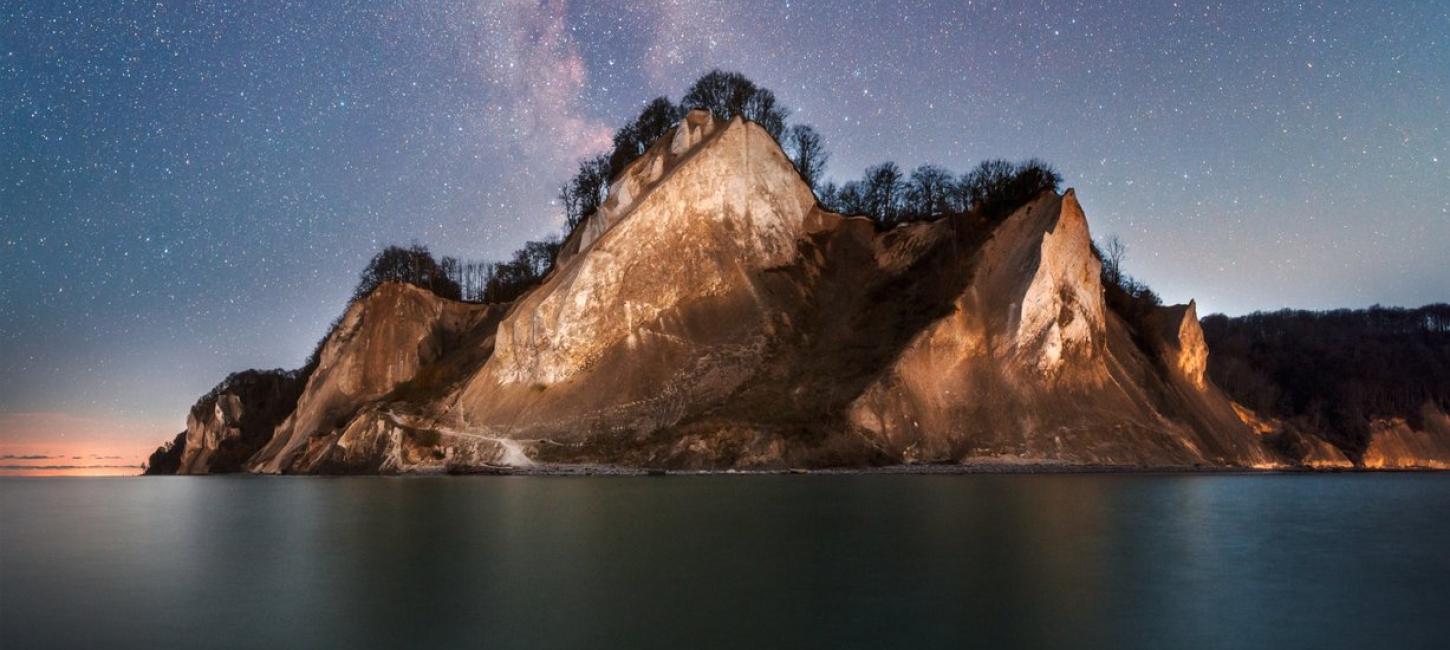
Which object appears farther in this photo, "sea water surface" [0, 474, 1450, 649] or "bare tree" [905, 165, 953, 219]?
"bare tree" [905, 165, 953, 219]

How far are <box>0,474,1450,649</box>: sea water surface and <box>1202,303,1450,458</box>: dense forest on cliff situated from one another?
6038 cm

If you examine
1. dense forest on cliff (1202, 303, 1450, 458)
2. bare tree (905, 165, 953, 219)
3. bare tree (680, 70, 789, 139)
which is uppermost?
bare tree (680, 70, 789, 139)

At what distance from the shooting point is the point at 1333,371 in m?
85.8

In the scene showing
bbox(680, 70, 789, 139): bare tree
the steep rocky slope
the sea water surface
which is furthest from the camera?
bbox(680, 70, 789, 139): bare tree

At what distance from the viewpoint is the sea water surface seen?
363 inches

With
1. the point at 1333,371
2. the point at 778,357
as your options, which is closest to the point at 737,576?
the point at 778,357

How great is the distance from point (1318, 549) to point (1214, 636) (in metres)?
9.66

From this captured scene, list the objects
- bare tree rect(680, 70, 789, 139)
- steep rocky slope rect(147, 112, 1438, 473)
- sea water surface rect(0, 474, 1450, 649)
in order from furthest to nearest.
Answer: bare tree rect(680, 70, 789, 139), steep rocky slope rect(147, 112, 1438, 473), sea water surface rect(0, 474, 1450, 649)

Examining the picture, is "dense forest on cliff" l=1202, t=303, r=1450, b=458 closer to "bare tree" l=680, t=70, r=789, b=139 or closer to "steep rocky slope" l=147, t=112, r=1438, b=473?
"steep rocky slope" l=147, t=112, r=1438, b=473

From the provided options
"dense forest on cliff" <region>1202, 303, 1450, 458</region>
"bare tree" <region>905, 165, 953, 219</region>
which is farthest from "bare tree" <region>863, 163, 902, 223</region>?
"dense forest on cliff" <region>1202, 303, 1450, 458</region>

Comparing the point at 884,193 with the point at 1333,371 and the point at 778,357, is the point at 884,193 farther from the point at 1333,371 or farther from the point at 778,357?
the point at 1333,371

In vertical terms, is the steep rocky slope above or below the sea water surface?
above

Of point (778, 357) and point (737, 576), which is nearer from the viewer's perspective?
point (737, 576)

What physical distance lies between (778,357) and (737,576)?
139 feet
